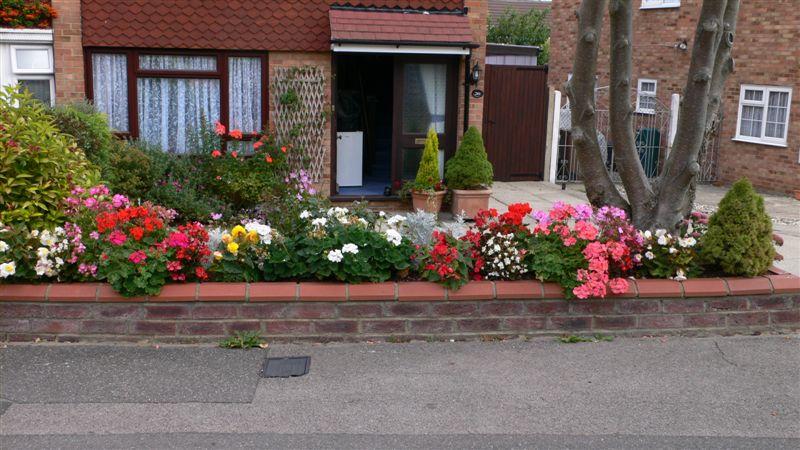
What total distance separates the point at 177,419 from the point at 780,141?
15.1 meters

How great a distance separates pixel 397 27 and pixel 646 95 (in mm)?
9673

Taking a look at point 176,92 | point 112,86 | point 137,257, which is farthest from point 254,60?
point 137,257

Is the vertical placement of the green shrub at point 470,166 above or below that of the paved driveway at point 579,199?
above

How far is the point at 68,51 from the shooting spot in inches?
444

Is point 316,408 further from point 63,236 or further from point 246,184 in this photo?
point 246,184

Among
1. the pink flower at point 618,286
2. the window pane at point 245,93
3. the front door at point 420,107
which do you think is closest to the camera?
the pink flower at point 618,286

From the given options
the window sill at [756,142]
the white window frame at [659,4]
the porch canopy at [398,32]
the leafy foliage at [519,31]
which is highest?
the leafy foliage at [519,31]

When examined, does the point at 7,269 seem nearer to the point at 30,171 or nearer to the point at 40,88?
the point at 30,171

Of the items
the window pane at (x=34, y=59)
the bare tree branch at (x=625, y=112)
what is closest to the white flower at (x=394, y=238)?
the bare tree branch at (x=625, y=112)

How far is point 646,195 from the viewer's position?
24.3 ft

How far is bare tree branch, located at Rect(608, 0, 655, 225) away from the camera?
7.22 metres

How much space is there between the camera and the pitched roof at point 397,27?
11336 millimetres

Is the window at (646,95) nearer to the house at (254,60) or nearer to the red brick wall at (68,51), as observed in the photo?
the house at (254,60)

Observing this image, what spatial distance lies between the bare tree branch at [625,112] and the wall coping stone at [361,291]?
1028 mm
